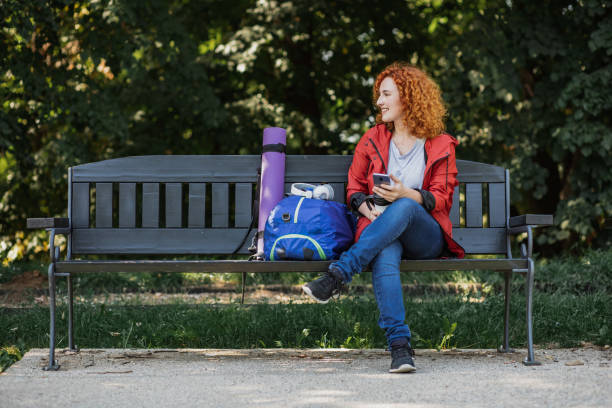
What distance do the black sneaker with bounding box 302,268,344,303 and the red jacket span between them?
18.9 inches

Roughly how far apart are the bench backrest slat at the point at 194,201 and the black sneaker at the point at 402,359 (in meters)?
1.16

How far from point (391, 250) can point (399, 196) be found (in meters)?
0.31

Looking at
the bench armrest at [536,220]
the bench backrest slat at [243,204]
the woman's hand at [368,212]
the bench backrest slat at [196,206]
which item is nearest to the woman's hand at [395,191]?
the woman's hand at [368,212]

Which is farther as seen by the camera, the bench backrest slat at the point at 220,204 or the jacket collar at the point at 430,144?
the bench backrest slat at the point at 220,204

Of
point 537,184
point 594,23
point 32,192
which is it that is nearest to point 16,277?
point 32,192

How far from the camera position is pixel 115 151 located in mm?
9852

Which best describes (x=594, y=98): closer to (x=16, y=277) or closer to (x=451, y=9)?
(x=451, y=9)

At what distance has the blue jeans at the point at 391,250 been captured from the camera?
351 centimetres

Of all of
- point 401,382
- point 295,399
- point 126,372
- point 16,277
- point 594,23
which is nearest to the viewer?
point 295,399

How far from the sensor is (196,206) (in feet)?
14.7

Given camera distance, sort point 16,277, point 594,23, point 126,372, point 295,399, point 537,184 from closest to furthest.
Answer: point 295,399
point 126,372
point 16,277
point 594,23
point 537,184

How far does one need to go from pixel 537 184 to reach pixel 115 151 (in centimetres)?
561

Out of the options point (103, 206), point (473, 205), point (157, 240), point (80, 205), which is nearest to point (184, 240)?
point (157, 240)

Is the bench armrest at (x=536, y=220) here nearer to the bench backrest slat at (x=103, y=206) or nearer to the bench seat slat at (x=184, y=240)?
the bench seat slat at (x=184, y=240)
